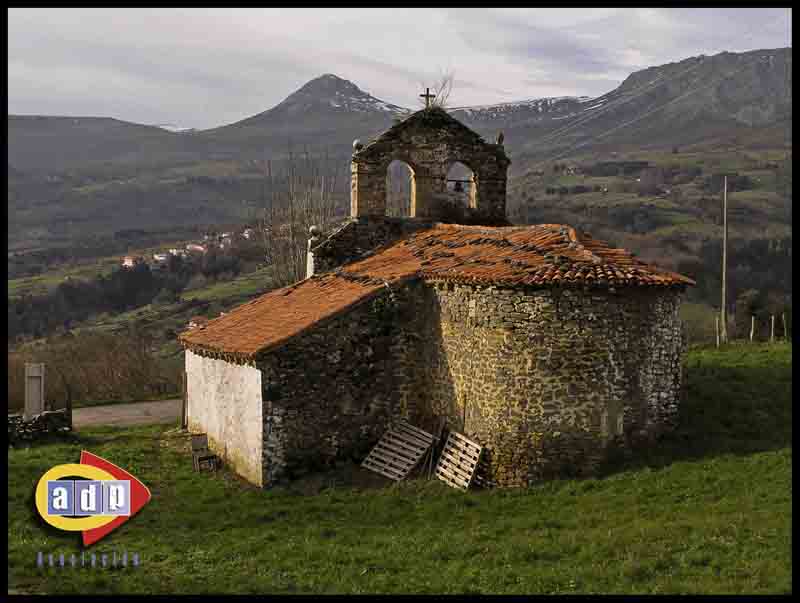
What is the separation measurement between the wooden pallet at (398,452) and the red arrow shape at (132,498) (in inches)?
159

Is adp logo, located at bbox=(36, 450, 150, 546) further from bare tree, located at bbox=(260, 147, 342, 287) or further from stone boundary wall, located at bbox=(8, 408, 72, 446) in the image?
bare tree, located at bbox=(260, 147, 342, 287)

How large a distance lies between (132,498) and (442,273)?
6570 mm

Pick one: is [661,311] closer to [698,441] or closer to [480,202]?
[698,441]

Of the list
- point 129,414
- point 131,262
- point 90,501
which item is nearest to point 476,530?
point 90,501

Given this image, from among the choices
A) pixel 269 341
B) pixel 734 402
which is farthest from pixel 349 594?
pixel 734 402

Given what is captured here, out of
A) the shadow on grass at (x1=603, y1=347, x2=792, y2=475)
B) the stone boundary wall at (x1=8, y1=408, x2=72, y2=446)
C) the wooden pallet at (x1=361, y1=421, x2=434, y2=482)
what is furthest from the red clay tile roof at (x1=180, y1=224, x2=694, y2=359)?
the stone boundary wall at (x1=8, y1=408, x2=72, y2=446)

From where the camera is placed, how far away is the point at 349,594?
9.36 metres

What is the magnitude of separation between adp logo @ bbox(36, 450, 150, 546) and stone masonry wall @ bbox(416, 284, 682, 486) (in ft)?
19.5

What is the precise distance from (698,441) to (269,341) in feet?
25.7

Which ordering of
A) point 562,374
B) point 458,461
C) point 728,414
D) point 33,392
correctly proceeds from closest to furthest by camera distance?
point 562,374, point 458,461, point 728,414, point 33,392

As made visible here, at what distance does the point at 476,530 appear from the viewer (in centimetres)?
1180

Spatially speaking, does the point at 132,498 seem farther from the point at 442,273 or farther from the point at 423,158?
the point at 423,158

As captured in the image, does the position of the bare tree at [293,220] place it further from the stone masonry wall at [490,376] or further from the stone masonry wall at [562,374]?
the stone masonry wall at [562,374]

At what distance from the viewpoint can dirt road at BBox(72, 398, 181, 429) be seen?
2323cm
